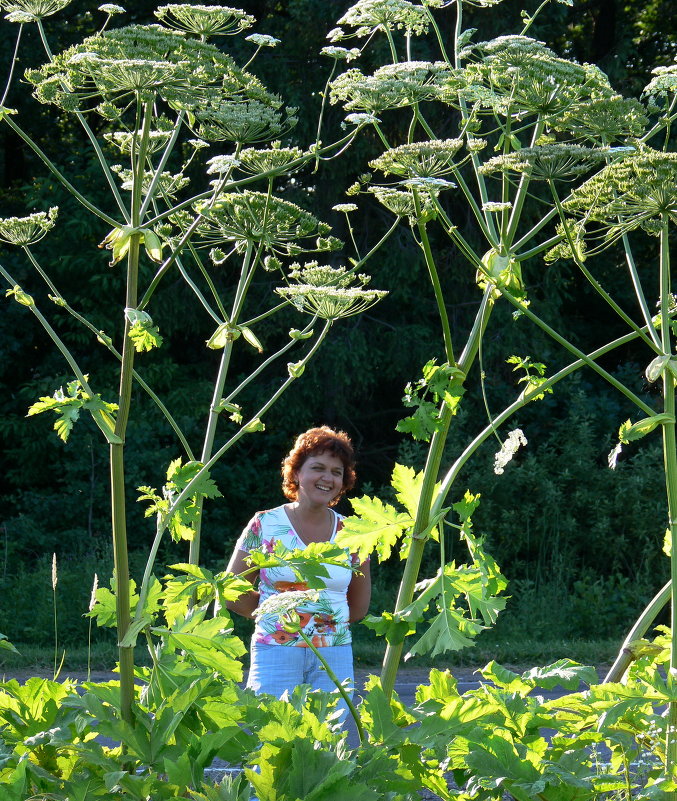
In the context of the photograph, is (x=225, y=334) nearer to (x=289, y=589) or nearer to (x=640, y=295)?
(x=640, y=295)

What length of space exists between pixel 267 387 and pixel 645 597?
5330 mm

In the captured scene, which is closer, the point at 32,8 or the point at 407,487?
the point at 32,8

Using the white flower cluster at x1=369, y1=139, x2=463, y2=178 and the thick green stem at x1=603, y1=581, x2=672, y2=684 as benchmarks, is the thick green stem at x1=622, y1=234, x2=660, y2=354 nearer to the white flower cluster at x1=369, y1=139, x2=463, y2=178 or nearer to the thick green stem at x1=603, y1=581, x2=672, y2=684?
the white flower cluster at x1=369, y1=139, x2=463, y2=178

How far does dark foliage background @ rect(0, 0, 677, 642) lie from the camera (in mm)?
13039

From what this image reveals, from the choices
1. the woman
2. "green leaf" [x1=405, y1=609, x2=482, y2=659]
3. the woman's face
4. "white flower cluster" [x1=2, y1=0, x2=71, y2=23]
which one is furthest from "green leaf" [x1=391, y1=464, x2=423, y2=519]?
the woman's face

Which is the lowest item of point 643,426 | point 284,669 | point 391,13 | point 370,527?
point 284,669

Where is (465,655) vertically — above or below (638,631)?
below

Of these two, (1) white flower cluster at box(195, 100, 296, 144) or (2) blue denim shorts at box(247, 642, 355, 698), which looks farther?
(2) blue denim shorts at box(247, 642, 355, 698)

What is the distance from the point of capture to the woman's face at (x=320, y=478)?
16.6 feet

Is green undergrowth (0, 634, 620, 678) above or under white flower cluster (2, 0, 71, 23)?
under

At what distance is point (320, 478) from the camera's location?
5.07 m

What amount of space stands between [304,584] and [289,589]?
0.21 m

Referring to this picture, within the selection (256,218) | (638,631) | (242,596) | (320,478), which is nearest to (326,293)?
(256,218)

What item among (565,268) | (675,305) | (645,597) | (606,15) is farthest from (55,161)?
(675,305)
